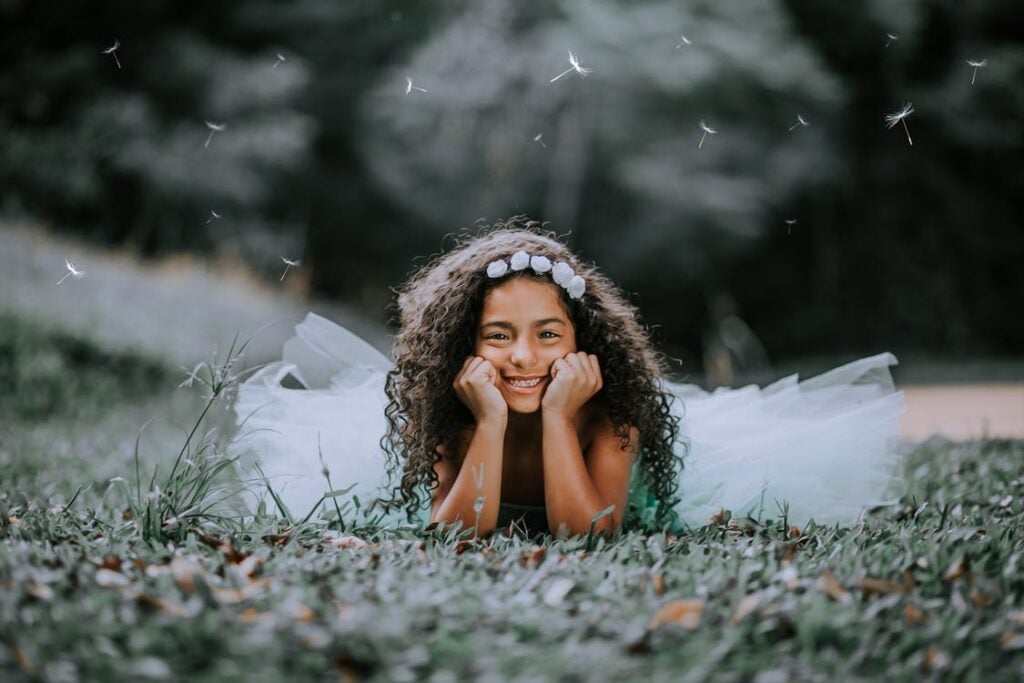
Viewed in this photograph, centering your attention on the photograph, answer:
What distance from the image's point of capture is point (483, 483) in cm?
273

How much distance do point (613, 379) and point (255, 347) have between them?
18.9 ft

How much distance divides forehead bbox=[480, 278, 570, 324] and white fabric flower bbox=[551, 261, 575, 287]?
0.10 feet

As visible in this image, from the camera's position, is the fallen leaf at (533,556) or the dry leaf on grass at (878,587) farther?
the fallen leaf at (533,556)

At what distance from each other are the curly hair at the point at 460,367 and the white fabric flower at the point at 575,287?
4 cm

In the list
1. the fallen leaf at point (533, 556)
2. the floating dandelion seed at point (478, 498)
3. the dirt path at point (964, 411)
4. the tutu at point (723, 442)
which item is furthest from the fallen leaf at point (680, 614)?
the dirt path at point (964, 411)

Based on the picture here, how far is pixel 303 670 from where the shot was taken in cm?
165

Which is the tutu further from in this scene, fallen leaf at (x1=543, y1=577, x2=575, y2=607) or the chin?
fallen leaf at (x1=543, y1=577, x2=575, y2=607)

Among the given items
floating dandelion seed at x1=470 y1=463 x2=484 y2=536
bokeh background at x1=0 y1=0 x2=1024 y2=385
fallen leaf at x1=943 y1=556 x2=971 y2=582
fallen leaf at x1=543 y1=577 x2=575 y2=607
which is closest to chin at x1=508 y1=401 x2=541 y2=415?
floating dandelion seed at x1=470 y1=463 x2=484 y2=536

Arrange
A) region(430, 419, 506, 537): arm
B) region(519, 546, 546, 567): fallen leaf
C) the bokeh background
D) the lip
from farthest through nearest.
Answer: the bokeh background < the lip < region(430, 419, 506, 537): arm < region(519, 546, 546, 567): fallen leaf

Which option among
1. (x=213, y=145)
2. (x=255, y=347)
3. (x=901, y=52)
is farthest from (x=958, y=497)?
(x=901, y=52)

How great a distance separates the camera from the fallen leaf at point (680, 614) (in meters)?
1.84

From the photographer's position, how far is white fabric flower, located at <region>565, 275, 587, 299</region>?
9.82 ft

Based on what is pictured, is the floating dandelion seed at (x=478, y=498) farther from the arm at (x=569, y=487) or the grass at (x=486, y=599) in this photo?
the arm at (x=569, y=487)

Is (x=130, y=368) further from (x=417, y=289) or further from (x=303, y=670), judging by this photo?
(x=303, y=670)
